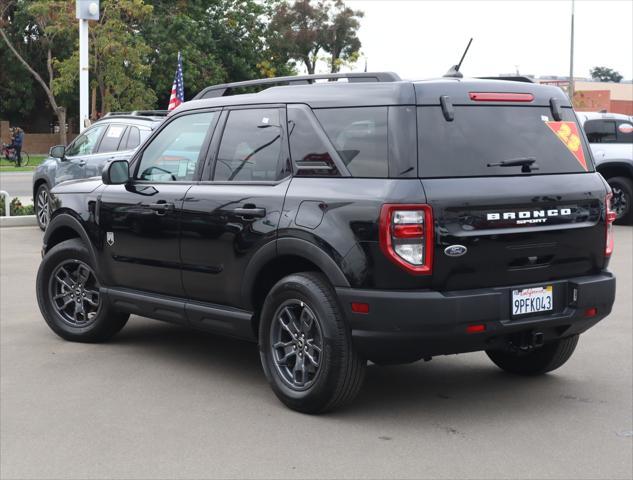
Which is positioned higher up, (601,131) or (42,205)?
(601,131)

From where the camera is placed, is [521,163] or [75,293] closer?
[521,163]

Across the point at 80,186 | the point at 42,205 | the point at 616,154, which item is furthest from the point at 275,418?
the point at 616,154

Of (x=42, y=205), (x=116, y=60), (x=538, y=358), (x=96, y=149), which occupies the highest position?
(x=116, y=60)

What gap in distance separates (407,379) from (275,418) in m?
1.27

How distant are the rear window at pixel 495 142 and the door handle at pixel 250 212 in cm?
111

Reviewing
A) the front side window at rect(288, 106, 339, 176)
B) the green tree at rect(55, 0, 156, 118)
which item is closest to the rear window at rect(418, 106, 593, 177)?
the front side window at rect(288, 106, 339, 176)

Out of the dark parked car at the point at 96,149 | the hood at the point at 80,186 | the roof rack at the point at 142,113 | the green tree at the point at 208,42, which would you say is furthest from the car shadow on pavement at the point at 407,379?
the green tree at the point at 208,42

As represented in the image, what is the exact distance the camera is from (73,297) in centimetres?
772

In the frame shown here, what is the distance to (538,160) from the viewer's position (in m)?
5.77

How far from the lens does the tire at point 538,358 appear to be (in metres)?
6.44

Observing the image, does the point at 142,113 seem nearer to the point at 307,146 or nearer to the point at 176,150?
the point at 176,150

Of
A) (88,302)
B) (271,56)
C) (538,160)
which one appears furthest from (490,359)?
(271,56)

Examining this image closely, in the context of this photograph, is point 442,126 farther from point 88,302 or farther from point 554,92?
point 88,302

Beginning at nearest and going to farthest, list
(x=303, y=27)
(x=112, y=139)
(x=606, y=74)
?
1. (x=112, y=139)
2. (x=303, y=27)
3. (x=606, y=74)
